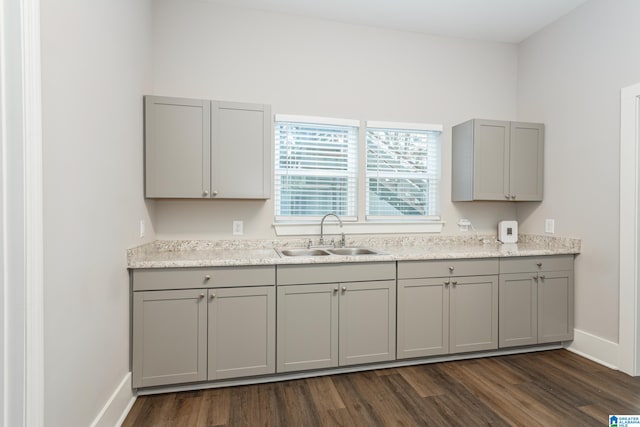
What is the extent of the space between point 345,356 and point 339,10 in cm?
297

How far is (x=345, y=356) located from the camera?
2.49 m

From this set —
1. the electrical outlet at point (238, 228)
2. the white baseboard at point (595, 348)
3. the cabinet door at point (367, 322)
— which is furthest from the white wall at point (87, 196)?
the white baseboard at point (595, 348)

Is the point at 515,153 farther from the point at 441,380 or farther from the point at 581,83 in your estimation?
the point at 441,380

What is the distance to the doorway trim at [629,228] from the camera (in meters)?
2.51

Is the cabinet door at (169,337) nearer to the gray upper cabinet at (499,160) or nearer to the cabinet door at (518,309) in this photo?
the cabinet door at (518,309)

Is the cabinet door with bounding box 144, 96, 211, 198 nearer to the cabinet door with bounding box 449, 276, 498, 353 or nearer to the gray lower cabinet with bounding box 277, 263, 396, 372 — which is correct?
the gray lower cabinet with bounding box 277, 263, 396, 372

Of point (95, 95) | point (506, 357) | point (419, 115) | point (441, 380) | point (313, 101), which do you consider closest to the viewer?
A: point (95, 95)

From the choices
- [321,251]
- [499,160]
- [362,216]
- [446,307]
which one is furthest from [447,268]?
[499,160]

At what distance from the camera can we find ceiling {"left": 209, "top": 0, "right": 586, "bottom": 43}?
287cm

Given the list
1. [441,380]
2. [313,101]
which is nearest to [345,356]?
[441,380]

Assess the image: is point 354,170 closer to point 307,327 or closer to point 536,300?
point 307,327

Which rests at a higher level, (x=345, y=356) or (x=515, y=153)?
(x=515, y=153)

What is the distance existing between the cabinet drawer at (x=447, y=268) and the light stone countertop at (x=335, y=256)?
0.17 ft

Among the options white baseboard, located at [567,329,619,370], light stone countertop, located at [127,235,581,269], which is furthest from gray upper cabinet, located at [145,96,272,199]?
white baseboard, located at [567,329,619,370]
